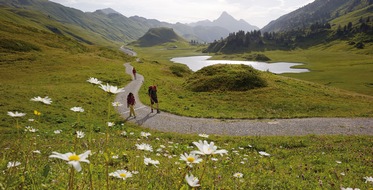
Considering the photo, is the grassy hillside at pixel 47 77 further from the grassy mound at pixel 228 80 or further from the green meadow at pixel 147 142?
the grassy mound at pixel 228 80

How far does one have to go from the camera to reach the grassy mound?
47969 mm

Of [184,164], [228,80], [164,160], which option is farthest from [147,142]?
[228,80]

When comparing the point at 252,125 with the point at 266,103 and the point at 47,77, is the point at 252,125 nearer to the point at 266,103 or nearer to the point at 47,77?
the point at 266,103

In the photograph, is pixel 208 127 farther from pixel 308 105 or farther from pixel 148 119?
pixel 308 105

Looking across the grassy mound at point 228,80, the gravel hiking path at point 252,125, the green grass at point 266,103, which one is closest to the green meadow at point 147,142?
the green grass at point 266,103

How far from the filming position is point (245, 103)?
39062 millimetres

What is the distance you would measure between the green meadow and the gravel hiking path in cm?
201

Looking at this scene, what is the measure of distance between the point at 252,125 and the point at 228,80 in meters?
22.9

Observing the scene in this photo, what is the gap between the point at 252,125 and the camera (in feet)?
90.6

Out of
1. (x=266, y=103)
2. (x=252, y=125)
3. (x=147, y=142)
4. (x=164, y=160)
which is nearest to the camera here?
(x=164, y=160)

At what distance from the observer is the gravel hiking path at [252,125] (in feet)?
83.0

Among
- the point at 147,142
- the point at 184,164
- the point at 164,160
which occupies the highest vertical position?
the point at 184,164

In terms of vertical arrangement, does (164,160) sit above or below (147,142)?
above

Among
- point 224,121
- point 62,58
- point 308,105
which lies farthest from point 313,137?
point 62,58
